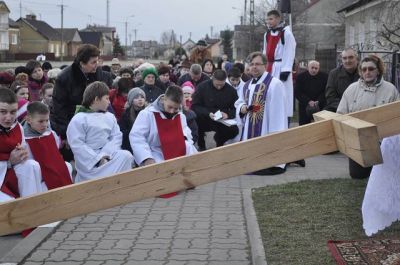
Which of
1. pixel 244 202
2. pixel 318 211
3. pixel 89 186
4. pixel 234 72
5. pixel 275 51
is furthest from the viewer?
pixel 234 72

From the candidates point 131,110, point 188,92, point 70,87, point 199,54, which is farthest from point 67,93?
point 199,54

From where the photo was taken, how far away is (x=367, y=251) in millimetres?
5984

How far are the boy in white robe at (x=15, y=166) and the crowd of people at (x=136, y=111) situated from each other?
1 cm

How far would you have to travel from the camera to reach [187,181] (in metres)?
3.88

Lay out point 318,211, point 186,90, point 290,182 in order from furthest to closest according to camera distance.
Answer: point 186,90 < point 290,182 < point 318,211

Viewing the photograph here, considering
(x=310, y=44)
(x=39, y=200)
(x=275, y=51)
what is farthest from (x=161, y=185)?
(x=310, y=44)

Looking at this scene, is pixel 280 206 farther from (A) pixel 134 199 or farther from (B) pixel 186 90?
(B) pixel 186 90

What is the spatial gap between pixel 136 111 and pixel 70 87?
172cm

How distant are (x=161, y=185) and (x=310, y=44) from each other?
210ft

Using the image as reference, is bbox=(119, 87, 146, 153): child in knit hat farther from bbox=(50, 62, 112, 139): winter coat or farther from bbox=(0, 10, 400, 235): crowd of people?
bbox=(50, 62, 112, 139): winter coat

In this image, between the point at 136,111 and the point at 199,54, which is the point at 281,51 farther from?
the point at 199,54

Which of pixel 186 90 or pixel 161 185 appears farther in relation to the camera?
pixel 186 90

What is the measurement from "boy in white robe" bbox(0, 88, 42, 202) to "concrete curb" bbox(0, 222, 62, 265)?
433mm

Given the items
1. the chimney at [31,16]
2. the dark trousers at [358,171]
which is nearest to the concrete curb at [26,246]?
the dark trousers at [358,171]
